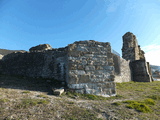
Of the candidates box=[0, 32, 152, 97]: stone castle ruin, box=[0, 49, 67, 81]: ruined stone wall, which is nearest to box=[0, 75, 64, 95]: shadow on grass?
box=[0, 32, 152, 97]: stone castle ruin

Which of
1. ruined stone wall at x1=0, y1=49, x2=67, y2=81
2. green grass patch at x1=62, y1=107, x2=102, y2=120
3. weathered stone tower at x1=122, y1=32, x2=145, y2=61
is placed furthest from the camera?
weathered stone tower at x1=122, y1=32, x2=145, y2=61

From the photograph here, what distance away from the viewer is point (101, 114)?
114 inches

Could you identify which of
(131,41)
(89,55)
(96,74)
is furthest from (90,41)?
(131,41)

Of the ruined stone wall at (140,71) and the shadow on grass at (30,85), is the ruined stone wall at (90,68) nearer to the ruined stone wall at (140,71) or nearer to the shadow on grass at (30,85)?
the shadow on grass at (30,85)

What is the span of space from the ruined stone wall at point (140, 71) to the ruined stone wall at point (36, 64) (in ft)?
49.5

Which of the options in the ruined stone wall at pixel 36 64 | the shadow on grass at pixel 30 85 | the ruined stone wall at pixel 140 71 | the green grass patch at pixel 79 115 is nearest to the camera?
the green grass patch at pixel 79 115

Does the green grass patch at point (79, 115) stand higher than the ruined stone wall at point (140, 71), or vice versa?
the ruined stone wall at point (140, 71)

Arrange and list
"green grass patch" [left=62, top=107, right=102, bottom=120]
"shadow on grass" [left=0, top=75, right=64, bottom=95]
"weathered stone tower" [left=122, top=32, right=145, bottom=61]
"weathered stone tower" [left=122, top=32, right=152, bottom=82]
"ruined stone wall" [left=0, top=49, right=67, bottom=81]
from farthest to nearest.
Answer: "weathered stone tower" [left=122, top=32, right=145, bottom=61]
"weathered stone tower" [left=122, top=32, right=152, bottom=82]
"ruined stone wall" [left=0, top=49, right=67, bottom=81]
"shadow on grass" [left=0, top=75, right=64, bottom=95]
"green grass patch" [left=62, top=107, right=102, bottom=120]

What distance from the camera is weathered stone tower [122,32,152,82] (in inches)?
685

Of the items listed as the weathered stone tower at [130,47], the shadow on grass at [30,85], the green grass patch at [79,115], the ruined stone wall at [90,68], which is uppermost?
the weathered stone tower at [130,47]

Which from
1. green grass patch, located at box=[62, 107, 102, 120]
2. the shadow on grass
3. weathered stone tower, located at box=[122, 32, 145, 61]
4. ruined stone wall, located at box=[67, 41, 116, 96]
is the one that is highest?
weathered stone tower, located at box=[122, 32, 145, 61]

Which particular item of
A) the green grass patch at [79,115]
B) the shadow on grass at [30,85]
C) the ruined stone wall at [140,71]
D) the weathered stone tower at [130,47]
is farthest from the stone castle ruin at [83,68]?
the weathered stone tower at [130,47]

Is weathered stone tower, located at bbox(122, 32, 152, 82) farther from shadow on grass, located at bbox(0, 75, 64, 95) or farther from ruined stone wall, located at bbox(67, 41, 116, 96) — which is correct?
shadow on grass, located at bbox(0, 75, 64, 95)

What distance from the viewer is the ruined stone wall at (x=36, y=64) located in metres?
7.84
